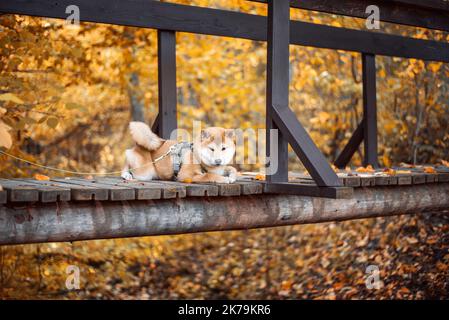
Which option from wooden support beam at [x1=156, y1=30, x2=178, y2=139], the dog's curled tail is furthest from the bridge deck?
wooden support beam at [x1=156, y1=30, x2=178, y2=139]

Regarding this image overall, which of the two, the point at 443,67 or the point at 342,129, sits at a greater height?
the point at 443,67

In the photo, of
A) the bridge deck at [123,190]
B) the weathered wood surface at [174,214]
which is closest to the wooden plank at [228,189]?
the bridge deck at [123,190]

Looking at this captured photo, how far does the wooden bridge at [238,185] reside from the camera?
3252 mm

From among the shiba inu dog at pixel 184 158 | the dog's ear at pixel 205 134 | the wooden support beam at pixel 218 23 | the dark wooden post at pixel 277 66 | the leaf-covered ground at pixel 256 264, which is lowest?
the leaf-covered ground at pixel 256 264

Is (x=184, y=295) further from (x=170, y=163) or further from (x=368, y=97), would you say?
(x=170, y=163)

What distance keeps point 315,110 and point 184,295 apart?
4307 millimetres

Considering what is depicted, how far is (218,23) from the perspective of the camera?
17.1ft

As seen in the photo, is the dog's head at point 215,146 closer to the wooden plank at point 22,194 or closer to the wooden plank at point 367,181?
the wooden plank at point 367,181

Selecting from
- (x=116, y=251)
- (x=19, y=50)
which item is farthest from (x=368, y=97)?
(x=116, y=251)

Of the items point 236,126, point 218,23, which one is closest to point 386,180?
point 218,23

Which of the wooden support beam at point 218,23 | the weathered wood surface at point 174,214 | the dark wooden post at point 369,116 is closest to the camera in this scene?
the weathered wood surface at point 174,214

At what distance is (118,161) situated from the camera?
13.2 metres

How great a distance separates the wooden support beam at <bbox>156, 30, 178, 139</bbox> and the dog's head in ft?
3.16

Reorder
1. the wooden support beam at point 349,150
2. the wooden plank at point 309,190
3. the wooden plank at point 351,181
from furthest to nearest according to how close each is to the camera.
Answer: the wooden support beam at point 349,150, the wooden plank at point 351,181, the wooden plank at point 309,190
